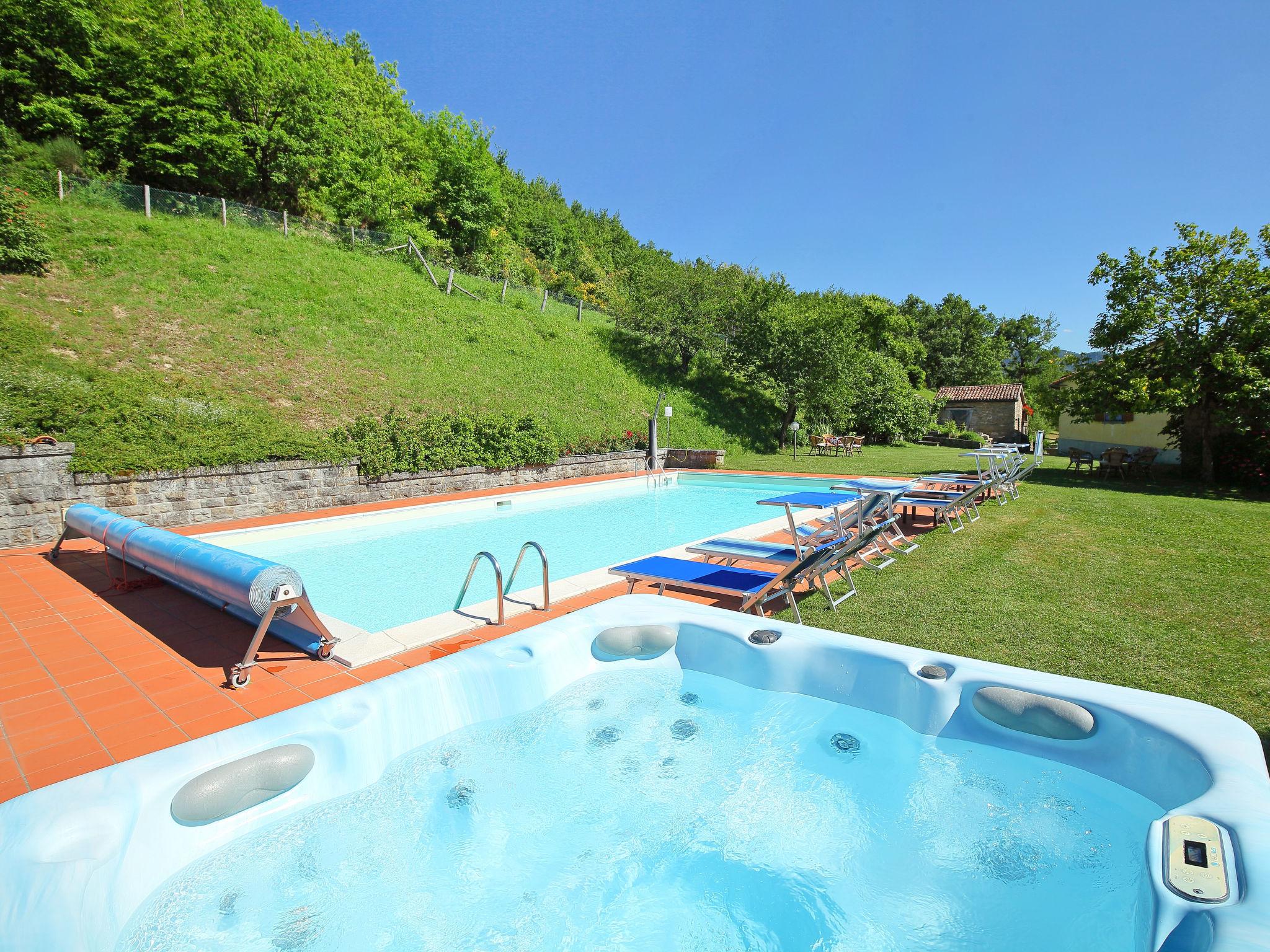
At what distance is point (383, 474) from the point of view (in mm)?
10609

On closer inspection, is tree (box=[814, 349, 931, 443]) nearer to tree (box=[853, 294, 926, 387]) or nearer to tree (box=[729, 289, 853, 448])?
tree (box=[729, 289, 853, 448])

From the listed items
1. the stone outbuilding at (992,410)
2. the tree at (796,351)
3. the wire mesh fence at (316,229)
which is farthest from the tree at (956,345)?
the wire mesh fence at (316,229)

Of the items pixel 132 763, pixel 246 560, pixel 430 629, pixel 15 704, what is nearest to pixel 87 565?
pixel 15 704

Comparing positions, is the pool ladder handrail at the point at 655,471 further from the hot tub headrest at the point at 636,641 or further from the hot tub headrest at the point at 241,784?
the hot tub headrest at the point at 241,784

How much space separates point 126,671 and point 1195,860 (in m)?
5.32

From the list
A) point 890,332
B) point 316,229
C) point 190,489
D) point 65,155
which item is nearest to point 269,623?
point 190,489

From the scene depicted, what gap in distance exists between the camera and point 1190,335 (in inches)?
498

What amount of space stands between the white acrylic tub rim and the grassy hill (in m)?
7.53

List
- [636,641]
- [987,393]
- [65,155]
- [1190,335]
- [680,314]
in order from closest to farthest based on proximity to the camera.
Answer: [636,641], [1190,335], [65,155], [680,314], [987,393]

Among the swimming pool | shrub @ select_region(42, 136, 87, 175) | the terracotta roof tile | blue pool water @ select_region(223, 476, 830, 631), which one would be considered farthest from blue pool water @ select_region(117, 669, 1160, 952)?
the terracotta roof tile

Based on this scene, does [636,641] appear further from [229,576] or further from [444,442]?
[444,442]

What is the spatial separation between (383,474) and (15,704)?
761 centimetres

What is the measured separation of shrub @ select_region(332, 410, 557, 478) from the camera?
1055 cm

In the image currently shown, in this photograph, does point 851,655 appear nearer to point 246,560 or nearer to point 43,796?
point 43,796
